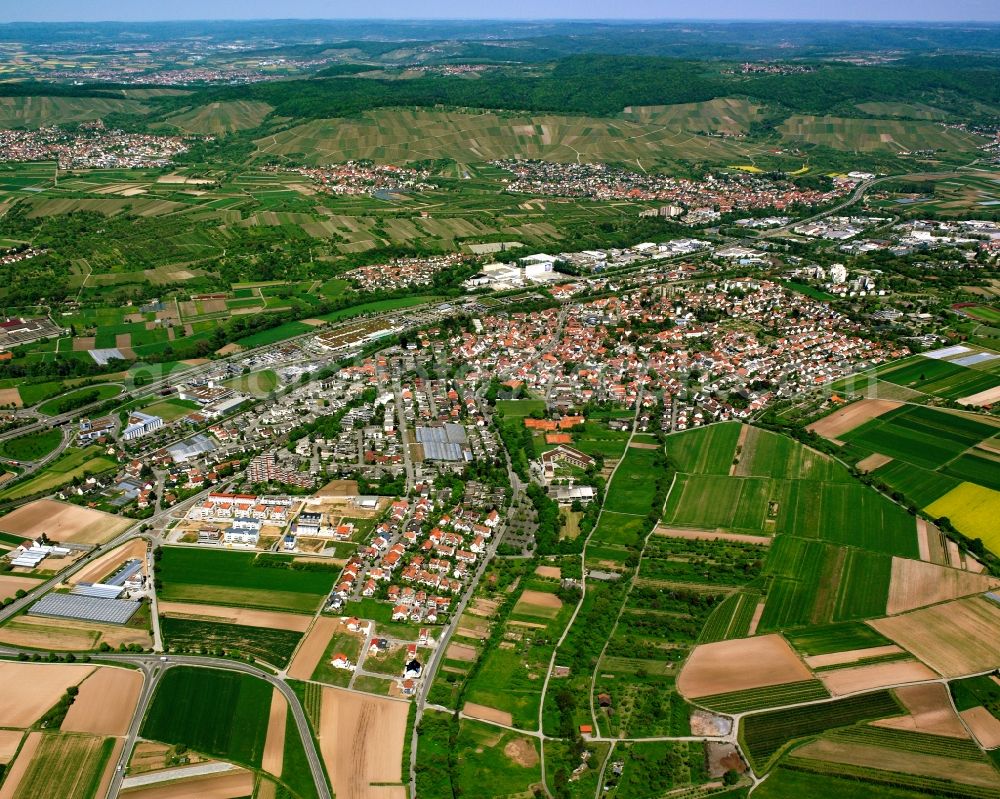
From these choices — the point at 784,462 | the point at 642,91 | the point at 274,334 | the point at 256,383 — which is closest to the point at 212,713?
the point at 256,383

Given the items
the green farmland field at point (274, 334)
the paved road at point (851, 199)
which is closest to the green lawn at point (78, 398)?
the green farmland field at point (274, 334)

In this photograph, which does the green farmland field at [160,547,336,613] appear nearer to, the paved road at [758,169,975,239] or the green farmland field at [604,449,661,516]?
the green farmland field at [604,449,661,516]

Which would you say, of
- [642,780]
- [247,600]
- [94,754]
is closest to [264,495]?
[247,600]

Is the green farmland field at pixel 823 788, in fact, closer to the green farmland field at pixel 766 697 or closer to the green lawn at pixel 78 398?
the green farmland field at pixel 766 697

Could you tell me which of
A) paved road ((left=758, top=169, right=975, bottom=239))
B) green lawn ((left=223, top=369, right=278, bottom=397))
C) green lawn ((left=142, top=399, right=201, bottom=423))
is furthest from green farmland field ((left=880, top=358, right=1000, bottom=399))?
green lawn ((left=142, top=399, right=201, bottom=423))

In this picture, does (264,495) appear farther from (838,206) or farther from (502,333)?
(838,206)

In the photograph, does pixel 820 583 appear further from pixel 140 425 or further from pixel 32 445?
pixel 32 445

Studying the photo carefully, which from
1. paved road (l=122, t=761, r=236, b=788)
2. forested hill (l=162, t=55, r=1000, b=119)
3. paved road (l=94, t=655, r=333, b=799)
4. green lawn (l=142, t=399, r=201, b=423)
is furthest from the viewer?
forested hill (l=162, t=55, r=1000, b=119)
